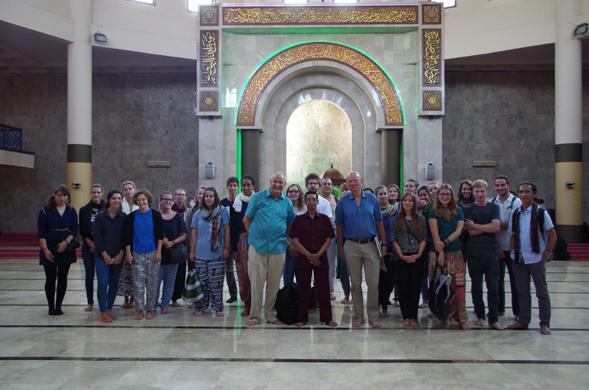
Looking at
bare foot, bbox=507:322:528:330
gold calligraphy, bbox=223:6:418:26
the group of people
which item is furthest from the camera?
gold calligraphy, bbox=223:6:418:26

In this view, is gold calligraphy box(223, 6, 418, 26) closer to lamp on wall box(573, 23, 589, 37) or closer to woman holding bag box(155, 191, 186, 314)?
lamp on wall box(573, 23, 589, 37)

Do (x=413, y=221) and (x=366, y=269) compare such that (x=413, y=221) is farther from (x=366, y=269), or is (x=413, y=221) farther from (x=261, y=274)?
(x=261, y=274)

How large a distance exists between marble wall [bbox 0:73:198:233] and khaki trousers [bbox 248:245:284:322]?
34.0 ft

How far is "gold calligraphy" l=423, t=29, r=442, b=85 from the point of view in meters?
11.4

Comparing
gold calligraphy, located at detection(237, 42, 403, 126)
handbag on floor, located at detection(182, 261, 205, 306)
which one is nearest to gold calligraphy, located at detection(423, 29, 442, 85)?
gold calligraphy, located at detection(237, 42, 403, 126)

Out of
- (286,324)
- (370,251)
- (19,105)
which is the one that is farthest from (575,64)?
(19,105)

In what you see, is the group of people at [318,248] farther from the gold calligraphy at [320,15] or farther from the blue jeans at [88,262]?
the gold calligraphy at [320,15]

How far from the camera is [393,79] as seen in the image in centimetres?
1167

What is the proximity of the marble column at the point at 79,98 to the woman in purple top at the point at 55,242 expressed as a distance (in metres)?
7.34

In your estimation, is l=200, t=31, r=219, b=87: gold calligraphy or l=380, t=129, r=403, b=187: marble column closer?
l=200, t=31, r=219, b=87: gold calligraphy

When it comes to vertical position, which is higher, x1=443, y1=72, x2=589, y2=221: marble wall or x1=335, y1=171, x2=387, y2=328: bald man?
x1=443, y1=72, x2=589, y2=221: marble wall

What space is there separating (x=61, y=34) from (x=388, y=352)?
1171 centimetres

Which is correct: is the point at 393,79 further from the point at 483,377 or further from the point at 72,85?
the point at 483,377

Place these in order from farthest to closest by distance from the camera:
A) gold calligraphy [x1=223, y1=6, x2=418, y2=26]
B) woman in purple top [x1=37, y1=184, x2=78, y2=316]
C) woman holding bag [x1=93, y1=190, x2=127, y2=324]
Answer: gold calligraphy [x1=223, y1=6, x2=418, y2=26] < woman in purple top [x1=37, y1=184, x2=78, y2=316] < woman holding bag [x1=93, y1=190, x2=127, y2=324]
